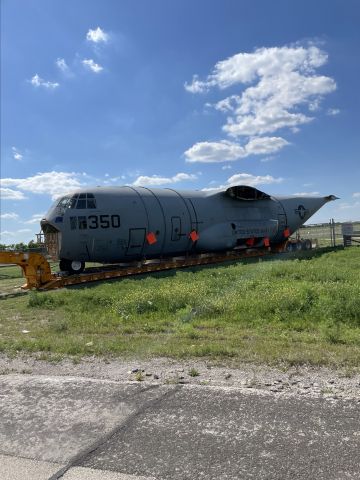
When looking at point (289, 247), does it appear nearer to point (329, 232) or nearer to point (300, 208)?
point (300, 208)

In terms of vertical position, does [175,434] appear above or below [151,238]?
below

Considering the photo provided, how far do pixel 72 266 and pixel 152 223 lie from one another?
4178 millimetres

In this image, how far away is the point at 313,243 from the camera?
35.1m

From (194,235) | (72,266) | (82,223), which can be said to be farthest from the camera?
(194,235)

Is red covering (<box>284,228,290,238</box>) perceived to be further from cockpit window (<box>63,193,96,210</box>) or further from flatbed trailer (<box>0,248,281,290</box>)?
cockpit window (<box>63,193,96,210</box>)

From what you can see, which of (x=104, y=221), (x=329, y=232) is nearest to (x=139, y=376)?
(x=104, y=221)

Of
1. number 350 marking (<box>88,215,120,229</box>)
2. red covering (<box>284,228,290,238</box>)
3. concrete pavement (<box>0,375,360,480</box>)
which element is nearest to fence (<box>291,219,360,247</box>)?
red covering (<box>284,228,290,238</box>)

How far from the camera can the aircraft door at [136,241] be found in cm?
2081

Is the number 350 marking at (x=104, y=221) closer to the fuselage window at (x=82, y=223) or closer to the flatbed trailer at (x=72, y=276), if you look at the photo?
the fuselage window at (x=82, y=223)

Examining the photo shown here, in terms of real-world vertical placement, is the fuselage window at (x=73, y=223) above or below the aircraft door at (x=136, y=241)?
above

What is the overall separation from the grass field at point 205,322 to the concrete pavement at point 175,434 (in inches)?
74.7

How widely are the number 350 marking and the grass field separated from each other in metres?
5.60

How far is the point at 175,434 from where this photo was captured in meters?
4.15

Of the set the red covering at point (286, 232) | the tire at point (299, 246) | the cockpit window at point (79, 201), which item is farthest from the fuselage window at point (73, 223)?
the tire at point (299, 246)
